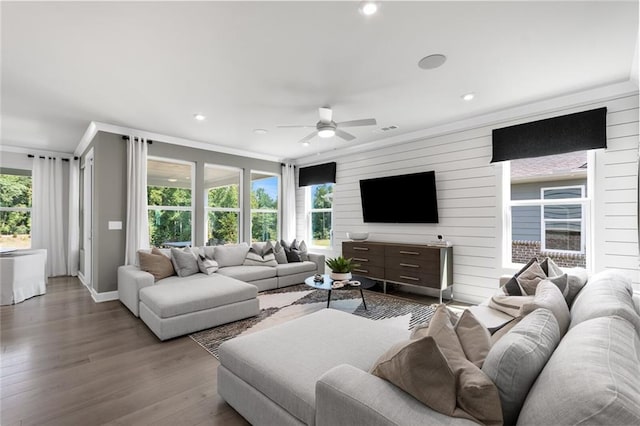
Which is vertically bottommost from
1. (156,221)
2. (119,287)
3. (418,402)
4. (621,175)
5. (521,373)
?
(119,287)

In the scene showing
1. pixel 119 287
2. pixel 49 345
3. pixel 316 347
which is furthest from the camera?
pixel 119 287

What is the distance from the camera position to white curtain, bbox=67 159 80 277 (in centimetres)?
605

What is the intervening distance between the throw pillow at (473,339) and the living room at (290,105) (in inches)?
58.1

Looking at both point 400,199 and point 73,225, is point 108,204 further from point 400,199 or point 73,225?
point 400,199

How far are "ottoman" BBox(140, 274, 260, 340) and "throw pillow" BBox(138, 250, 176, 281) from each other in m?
0.32

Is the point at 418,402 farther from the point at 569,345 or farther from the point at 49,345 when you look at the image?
the point at 49,345

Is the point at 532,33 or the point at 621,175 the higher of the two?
the point at 532,33

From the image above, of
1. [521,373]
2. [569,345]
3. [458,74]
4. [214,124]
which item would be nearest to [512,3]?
[458,74]

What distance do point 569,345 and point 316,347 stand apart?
125 centimetres

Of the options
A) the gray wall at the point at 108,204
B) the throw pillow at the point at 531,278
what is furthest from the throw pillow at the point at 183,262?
the throw pillow at the point at 531,278

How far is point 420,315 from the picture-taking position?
3699 millimetres

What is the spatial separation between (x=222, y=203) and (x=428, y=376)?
18.1 feet

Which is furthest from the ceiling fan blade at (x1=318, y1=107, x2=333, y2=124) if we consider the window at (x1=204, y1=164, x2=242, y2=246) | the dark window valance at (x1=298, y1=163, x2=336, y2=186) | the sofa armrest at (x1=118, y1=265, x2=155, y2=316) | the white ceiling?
the window at (x1=204, y1=164, x2=242, y2=246)

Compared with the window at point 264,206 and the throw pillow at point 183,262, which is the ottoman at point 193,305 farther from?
the window at point 264,206
